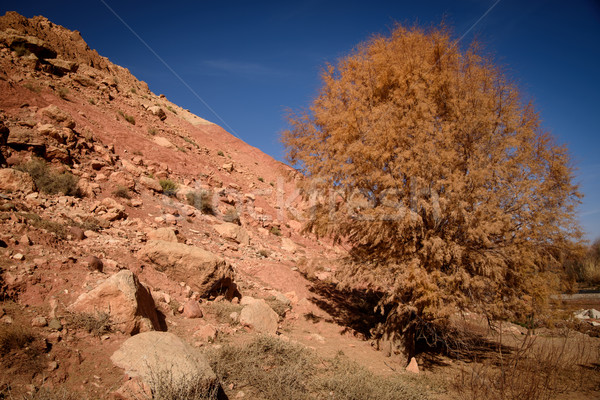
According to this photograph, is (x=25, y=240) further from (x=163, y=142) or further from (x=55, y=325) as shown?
(x=163, y=142)

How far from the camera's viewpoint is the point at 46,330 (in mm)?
3836

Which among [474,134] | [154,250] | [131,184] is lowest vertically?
[154,250]

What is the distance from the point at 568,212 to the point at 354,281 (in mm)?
5253

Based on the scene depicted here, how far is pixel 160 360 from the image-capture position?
3559 mm

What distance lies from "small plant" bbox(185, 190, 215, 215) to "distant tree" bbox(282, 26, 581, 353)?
728 centimetres

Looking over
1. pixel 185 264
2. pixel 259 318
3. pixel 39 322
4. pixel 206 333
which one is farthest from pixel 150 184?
pixel 39 322

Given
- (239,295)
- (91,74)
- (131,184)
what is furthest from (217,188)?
(91,74)

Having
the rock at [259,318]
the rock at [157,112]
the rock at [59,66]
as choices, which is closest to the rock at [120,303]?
the rock at [259,318]

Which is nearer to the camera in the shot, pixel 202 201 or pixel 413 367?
pixel 413 367

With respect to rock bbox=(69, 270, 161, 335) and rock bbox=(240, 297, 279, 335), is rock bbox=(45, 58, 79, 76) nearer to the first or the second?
rock bbox=(69, 270, 161, 335)

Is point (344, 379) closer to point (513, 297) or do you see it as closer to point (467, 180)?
point (513, 297)

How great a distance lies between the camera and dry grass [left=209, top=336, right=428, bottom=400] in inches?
170

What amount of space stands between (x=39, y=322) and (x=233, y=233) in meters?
8.19

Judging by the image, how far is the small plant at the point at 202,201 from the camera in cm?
1326
